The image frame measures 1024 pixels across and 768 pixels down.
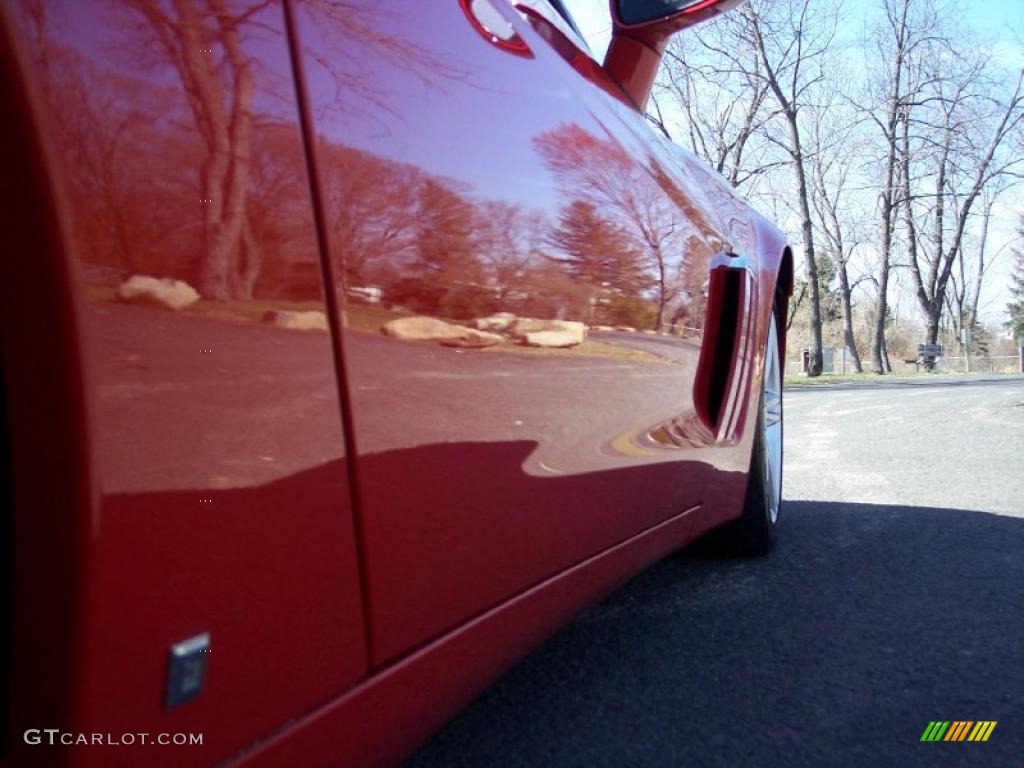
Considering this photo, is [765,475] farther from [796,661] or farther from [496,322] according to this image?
[496,322]

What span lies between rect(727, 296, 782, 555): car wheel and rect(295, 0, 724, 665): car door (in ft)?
3.85

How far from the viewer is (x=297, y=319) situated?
0.85 meters

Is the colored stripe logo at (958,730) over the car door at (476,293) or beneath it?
beneath

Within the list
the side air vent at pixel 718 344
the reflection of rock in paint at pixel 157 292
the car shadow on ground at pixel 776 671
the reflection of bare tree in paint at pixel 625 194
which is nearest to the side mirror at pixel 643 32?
the reflection of bare tree in paint at pixel 625 194

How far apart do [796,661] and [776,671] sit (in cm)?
8

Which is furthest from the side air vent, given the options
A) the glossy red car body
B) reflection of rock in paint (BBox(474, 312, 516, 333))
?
reflection of rock in paint (BBox(474, 312, 516, 333))

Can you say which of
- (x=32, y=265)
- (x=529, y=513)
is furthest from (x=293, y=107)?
(x=529, y=513)

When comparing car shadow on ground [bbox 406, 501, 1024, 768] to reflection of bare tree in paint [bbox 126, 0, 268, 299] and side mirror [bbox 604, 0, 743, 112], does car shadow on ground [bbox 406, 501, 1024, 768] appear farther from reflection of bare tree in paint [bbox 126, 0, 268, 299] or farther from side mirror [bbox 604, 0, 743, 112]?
side mirror [bbox 604, 0, 743, 112]

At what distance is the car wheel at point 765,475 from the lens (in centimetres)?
275

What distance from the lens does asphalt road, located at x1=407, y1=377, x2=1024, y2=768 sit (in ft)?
5.25

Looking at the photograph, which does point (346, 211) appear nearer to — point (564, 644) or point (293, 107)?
point (293, 107)

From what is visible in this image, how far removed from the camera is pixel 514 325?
120cm

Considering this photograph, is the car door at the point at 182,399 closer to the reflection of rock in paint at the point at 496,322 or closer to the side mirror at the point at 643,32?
the reflection of rock in paint at the point at 496,322

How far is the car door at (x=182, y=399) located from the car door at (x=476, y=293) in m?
0.06
